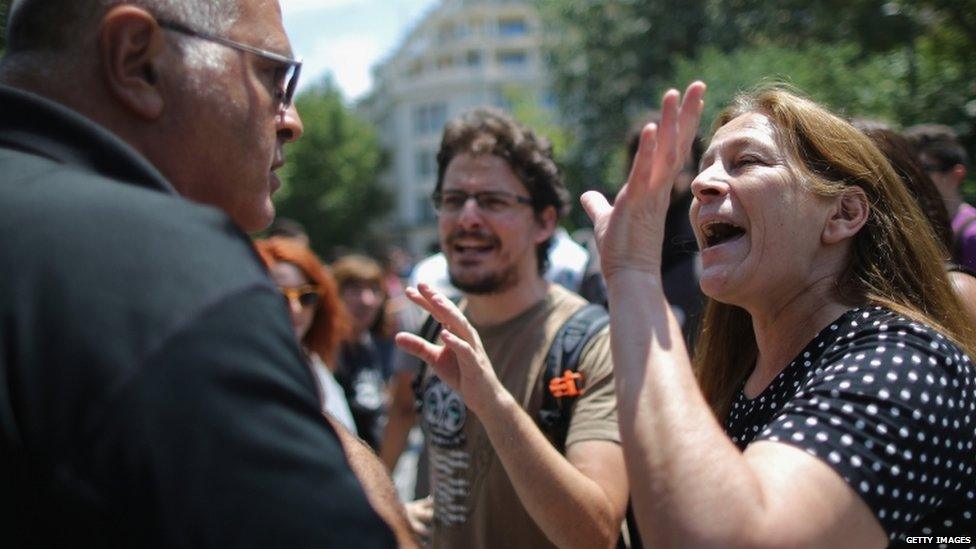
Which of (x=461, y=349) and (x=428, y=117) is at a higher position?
(x=461, y=349)

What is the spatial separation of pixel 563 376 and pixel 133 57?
1614mm

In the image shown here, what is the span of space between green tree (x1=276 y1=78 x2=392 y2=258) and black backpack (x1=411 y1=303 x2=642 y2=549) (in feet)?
147

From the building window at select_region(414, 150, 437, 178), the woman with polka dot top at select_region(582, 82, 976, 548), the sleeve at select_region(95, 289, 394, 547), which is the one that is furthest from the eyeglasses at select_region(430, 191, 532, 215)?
the building window at select_region(414, 150, 437, 178)

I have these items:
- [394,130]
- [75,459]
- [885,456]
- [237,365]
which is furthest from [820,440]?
[394,130]

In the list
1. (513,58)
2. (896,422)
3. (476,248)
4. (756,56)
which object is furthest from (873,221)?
(513,58)

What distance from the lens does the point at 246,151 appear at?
1.38 meters

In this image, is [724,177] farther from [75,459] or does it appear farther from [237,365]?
[75,459]

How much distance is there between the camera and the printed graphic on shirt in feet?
8.61

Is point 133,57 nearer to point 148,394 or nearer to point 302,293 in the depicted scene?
point 148,394

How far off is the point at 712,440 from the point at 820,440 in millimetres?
197

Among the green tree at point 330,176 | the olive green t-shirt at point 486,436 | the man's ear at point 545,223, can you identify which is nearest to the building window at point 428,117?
the green tree at point 330,176

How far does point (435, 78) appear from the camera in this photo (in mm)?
60062

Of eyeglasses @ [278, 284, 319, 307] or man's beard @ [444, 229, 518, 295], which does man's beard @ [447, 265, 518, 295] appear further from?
eyeglasses @ [278, 284, 319, 307]

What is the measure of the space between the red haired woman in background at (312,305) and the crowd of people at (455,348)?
1373 millimetres
